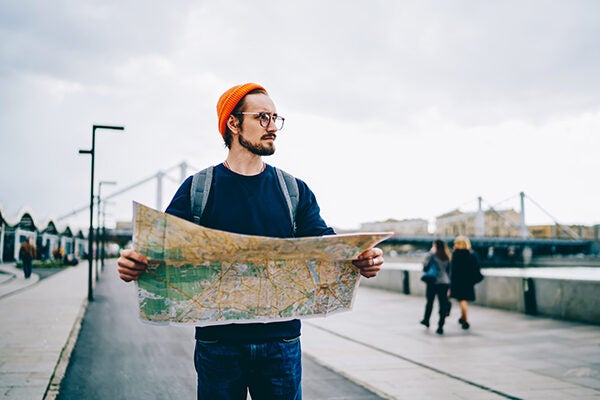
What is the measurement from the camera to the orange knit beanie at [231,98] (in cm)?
202

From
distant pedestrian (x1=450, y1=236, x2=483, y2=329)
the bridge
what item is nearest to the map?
distant pedestrian (x1=450, y1=236, x2=483, y2=329)

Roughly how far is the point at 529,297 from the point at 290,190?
9758 mm

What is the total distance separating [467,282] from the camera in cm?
934

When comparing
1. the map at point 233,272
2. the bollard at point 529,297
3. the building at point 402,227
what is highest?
the building at point 402,227

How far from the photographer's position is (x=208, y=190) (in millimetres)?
1930

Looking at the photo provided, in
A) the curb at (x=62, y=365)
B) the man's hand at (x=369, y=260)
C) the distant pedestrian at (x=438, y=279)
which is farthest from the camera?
the distant pedestrian at (x=438, y=279)

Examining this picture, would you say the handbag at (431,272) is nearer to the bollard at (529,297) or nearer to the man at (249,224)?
the bollard at (529,297)

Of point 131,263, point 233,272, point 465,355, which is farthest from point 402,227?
point 131,263

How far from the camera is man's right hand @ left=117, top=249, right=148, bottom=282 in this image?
5.30ft


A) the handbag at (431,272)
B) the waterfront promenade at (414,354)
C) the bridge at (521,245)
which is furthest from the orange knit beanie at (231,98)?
the bridge at (521,245)

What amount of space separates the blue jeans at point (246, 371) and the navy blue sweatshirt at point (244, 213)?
0.03 metres

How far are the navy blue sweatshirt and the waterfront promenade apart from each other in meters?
3.15

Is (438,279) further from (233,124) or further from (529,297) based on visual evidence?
(233,124)

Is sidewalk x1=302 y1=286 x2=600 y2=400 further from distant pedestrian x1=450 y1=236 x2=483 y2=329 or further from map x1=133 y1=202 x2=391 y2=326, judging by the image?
map x1=133 y1=202 x2=391 y2=326
